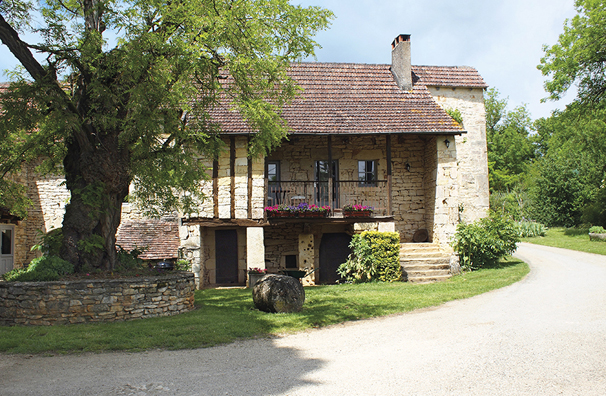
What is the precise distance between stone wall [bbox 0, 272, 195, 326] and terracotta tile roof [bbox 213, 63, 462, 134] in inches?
243

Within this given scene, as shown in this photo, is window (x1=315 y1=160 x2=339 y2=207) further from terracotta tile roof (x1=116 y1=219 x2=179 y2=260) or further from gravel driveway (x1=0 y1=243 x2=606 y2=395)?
gravel driveway (x1=0 y1=243 x2=606 y2=395)

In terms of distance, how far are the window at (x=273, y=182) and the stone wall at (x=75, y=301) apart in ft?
20.8

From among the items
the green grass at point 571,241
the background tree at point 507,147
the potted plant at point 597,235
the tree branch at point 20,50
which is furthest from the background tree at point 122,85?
the background tree at point 507,147

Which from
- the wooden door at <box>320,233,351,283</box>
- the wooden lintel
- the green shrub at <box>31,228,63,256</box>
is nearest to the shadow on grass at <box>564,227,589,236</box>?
the wooden door at <box>320,233,351,283</box>

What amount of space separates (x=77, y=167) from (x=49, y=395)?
→ 220 inches

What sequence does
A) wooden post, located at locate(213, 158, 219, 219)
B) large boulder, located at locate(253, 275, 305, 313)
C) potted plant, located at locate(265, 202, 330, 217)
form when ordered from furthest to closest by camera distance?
wooden post, located at locate(213, 158, 219, 219) < potted plant, located at locate(265, 202, 330, 217) < large boulder, located at locate(253, 275, 305, 313)

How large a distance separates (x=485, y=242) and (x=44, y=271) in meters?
11.0

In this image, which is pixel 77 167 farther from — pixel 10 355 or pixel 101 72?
pixel 10 355

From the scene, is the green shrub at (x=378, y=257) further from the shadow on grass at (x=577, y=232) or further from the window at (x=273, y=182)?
the shadow on grass at (x=577, y=232)

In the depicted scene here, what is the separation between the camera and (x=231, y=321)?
7375 mm

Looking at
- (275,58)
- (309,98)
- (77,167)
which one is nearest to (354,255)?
(309,98)

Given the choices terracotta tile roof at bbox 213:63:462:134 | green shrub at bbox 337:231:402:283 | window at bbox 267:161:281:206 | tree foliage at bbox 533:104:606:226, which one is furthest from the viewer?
tree foliage at bbox 533:104:606:226

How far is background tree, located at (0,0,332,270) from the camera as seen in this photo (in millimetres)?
7695

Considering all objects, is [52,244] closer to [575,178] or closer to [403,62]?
[403,62]
